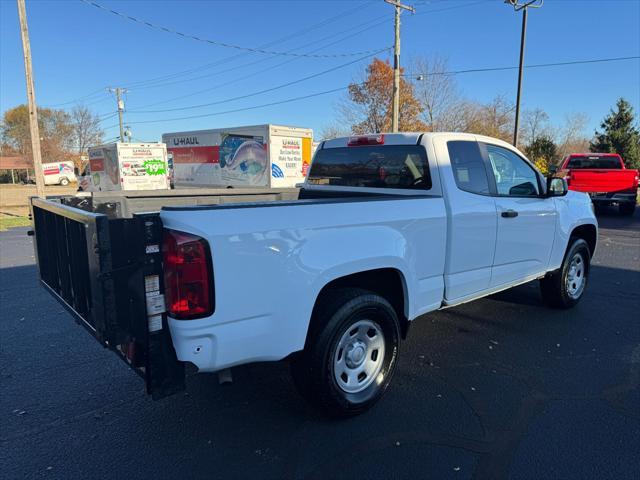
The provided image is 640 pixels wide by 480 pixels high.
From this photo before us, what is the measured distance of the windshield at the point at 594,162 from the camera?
1625 cm

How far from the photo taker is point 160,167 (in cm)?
2214

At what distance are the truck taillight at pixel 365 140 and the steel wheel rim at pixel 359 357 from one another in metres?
1.82

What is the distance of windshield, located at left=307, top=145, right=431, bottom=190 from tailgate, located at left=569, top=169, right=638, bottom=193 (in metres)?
12.5

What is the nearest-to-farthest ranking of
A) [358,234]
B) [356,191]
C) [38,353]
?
[358,234], [38,353], [356,191]

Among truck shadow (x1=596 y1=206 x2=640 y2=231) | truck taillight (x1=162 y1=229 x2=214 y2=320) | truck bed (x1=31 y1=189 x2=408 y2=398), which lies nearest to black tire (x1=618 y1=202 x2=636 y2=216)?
truck shadow (x1=596 y1=206 x2=640 y2=231)

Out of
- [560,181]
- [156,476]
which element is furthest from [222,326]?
[560,181]

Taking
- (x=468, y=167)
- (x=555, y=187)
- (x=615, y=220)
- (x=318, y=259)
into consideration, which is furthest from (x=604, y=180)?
(x=318, y=259)

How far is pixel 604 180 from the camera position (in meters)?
14.4

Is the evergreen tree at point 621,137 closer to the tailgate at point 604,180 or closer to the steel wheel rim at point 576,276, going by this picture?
the tailgate at point 604,180

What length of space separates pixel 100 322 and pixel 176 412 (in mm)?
1128

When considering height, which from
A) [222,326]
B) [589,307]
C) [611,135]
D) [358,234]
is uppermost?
[611,135]

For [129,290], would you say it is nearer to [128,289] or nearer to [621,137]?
[128,289]

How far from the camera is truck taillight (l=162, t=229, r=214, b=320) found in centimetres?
224

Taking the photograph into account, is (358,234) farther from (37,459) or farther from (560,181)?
(560,181)
